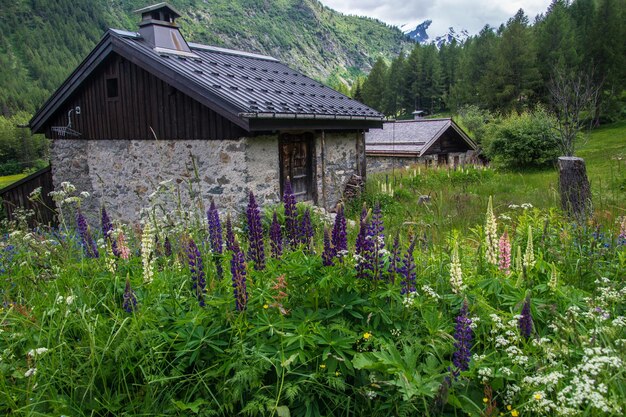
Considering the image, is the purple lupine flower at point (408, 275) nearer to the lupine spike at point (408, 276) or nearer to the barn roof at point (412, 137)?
the lupine spike at point (408, 276)

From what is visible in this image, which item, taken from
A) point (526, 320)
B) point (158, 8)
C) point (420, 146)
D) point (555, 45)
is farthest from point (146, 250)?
point (555, 45)

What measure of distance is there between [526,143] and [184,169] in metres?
17.6

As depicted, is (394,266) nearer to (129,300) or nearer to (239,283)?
(239,283)

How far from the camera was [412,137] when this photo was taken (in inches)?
987

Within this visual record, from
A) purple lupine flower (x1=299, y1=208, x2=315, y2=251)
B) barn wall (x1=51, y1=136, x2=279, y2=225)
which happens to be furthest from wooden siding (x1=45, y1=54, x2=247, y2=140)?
purple lupine flower (x1=299, y1=208, x2=315, y2=251)

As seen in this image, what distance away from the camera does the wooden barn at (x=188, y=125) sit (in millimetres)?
9793

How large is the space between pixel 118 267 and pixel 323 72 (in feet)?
635

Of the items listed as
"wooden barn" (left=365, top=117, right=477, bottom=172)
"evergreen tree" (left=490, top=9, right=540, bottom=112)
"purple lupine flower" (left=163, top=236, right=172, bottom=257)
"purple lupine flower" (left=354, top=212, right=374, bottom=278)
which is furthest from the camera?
"evergreen tree" (left=490, top=9, right=540, bottom=112)

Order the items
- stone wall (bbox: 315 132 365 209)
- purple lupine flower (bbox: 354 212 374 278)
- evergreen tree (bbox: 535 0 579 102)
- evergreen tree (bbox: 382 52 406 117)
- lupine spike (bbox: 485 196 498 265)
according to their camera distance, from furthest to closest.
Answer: evergreen tree (bbox: 382 52 406 117)
evergreen tree (bbox: 535 0 579 102)
stone wall (bbox: 315 132 365 209)
lupine spike (bbox: 485 196 498 265)
purple lupine flower (bbox: 354 212 374 278)

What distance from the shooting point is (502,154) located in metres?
22.4

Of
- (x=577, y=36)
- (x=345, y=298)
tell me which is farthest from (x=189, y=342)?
(x=577, y=36)

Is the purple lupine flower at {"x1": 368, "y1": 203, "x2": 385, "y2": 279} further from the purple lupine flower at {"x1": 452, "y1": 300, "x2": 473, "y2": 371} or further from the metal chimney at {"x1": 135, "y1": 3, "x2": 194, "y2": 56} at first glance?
the metal chimney at {"x1": 135, "y1": 3, "x2": 194, "y2": 56}

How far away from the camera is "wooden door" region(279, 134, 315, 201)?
11.2 meters

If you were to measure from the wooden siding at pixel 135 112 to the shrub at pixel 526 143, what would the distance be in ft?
55.9
